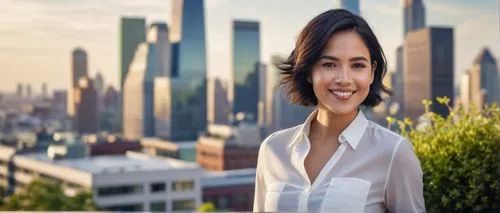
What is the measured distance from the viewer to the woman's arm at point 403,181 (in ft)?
2.51

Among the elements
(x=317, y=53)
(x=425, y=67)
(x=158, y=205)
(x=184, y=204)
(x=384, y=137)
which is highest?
(x=425, y=67)

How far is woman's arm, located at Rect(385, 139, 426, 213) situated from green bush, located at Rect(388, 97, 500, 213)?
1.77 ft

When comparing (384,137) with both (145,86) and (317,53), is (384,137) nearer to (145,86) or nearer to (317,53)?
(317,53)

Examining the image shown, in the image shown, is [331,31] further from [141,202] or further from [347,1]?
[141,202]

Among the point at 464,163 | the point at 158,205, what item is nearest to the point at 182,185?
the point at 158,205

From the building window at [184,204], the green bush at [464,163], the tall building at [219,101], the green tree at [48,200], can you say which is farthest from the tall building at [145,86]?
the green bush at [464,163]

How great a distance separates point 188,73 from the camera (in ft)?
94.5

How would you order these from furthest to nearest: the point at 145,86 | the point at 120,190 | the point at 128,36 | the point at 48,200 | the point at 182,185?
the point at 182,185, the point at 145,86, the point at 120,190, the point at 128,36, the point at 48,200

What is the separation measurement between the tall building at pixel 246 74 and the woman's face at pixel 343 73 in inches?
593

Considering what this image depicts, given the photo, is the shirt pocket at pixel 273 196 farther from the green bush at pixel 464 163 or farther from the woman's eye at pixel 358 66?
the green bush at pixel 464 163

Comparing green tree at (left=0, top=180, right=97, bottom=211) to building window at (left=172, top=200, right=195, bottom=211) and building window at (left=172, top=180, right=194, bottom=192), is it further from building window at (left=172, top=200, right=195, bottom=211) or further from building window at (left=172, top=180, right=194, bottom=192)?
building window at (left=172, top=180, right=194, bottom=192)

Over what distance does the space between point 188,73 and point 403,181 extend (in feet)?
92.7

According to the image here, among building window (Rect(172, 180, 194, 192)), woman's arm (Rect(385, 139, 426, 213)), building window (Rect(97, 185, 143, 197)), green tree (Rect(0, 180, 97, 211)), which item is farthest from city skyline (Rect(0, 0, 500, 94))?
building window (Rect(172, 180, 194, 192))

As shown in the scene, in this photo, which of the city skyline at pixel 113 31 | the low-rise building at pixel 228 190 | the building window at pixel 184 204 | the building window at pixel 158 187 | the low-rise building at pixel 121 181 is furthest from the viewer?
the low-rise building at pixel 228 190
